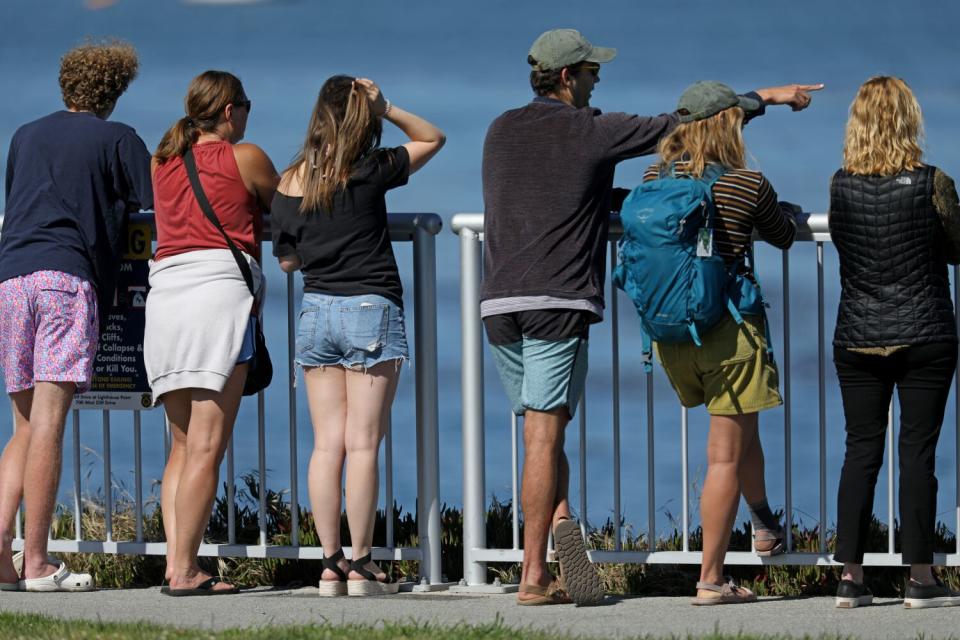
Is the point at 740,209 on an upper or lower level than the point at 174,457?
upper

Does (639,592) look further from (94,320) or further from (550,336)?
(94,320)

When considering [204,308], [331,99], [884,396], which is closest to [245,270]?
[204,308]

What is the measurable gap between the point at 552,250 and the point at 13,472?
2704 millimetres

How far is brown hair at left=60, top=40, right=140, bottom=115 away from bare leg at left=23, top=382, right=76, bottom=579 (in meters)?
1.22

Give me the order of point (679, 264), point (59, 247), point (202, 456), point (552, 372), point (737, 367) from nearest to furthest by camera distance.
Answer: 1. point (679, 264)
2. point (737, 367)
3. point (552, 372)
4. point (202, 456)
5. point (59, 247)

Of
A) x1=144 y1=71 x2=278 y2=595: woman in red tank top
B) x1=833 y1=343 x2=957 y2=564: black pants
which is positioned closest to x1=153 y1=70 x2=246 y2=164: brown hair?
x1=144 y1=71 x2=278 y2=595: woman in red tank top

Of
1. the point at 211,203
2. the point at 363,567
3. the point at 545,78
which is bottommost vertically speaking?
the point at 363,567

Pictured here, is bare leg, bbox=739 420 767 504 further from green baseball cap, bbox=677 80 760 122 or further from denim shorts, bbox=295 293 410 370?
denim shorts, bbox=295 293 410 370

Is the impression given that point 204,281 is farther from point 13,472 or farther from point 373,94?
point 13,472

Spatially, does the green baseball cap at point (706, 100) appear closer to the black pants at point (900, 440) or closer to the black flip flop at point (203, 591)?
the black pants at point (900, 440)

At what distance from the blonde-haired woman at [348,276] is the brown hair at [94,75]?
3.33 feet

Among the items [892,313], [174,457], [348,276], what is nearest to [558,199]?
[348,276]

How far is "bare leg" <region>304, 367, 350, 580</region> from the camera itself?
6.90 meters

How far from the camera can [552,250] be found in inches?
258
